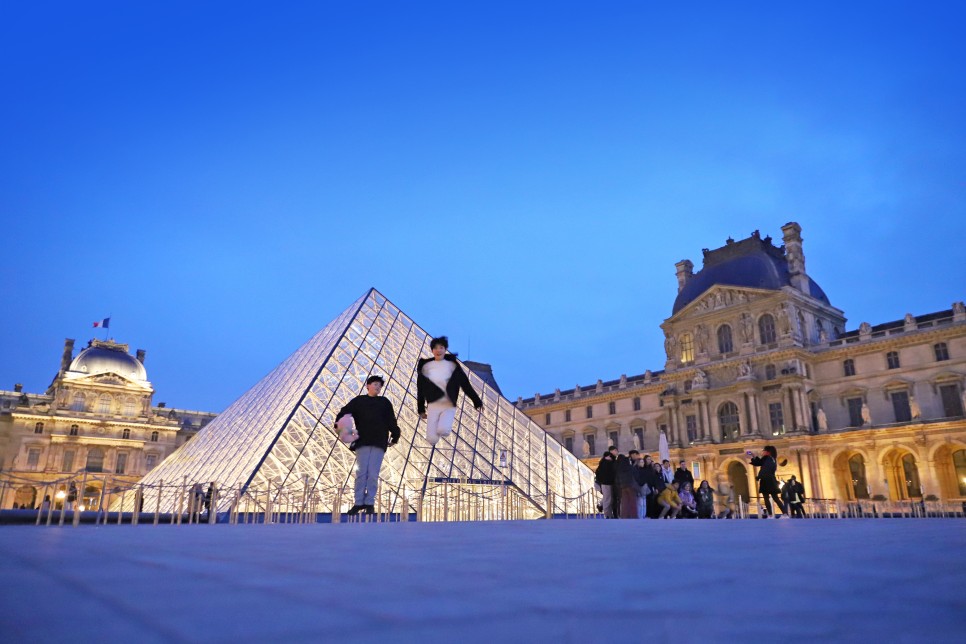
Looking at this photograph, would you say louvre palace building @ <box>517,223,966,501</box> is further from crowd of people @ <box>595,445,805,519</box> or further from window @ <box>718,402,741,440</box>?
crowd of people @ <box>595,445,805,519</box>

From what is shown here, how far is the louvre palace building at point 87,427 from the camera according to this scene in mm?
44625

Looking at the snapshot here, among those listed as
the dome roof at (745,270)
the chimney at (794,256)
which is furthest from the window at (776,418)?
the chimney at (794,256)

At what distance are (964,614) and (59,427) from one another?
54.1 metres

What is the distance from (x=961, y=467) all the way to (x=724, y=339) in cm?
1277

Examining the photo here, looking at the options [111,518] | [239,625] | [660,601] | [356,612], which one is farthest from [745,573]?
[111,518]

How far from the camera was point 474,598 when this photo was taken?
3.28ft

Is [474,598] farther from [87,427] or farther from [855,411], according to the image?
[87,427]

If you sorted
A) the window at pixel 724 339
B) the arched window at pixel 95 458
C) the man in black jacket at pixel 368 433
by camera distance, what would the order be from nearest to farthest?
the man in black jacket at pixel 368 433 < the window at pixel 724 339 < the arched window at pixel 95 458

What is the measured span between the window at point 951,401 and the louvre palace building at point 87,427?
4611 cm

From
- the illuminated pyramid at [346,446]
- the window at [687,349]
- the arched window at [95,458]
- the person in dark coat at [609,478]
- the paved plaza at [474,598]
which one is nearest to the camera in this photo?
the paved plaza at [474,598]

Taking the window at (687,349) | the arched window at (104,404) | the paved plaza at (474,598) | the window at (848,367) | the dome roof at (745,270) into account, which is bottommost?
the paved plaza at (474,598)

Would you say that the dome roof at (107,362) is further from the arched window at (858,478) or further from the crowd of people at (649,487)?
the arched window at (858,478)

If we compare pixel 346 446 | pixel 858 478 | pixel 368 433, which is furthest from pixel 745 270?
pixel 368 433

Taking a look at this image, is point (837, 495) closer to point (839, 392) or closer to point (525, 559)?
point (839, 392)
